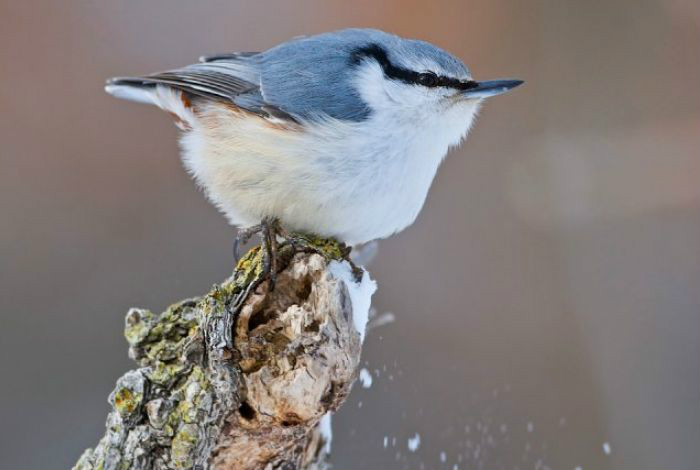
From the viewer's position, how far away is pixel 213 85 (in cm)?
204

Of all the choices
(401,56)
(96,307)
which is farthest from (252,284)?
(96,307)

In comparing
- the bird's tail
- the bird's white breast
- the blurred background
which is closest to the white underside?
the bird's white breast

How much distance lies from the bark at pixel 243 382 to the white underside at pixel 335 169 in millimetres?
227

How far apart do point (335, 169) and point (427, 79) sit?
0.29 m

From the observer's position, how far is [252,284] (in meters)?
1.60

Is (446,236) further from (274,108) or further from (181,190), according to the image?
(274,108)

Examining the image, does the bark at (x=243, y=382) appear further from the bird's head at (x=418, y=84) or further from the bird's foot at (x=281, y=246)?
the bird's head at (x=418, y=84)

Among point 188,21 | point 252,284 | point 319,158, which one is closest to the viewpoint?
point 252,284

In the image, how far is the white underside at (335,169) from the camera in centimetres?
179

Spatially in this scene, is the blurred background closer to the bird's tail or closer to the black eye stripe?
the bird's tail

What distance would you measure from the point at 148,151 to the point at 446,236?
3.74ft

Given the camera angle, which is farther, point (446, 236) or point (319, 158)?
point (446, 236)

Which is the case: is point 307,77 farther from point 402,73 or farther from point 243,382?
point 243,382

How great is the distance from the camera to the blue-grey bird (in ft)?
5.91
